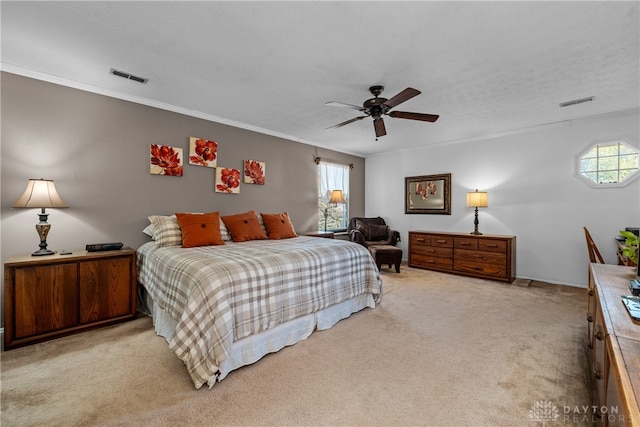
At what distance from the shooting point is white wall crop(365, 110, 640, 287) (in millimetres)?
3873

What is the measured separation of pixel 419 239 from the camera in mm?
5312

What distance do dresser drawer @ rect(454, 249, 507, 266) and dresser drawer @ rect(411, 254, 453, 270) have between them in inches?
7.5

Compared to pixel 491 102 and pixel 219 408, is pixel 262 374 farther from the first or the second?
pixel 491 102

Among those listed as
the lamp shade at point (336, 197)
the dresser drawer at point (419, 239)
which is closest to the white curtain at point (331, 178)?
the lamp shade at point (336, 197)

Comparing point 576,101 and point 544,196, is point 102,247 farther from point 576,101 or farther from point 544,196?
point 544,196

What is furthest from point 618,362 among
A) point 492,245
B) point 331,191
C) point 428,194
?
point 428,194

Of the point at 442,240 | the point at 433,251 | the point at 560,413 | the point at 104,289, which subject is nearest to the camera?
the point at 560,413

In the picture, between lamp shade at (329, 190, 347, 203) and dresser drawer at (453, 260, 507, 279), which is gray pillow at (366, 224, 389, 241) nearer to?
lamp shade at (329, 190, 347, 203)

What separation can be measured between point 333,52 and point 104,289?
3.07 metres

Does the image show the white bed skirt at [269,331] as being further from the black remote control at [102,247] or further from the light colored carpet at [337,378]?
the black remote control at [102,247]

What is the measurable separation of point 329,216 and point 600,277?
4.35 metres

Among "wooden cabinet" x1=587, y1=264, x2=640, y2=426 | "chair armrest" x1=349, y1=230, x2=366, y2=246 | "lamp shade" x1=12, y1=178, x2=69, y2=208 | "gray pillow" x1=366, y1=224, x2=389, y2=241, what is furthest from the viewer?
"gray pillow" x1=366, y1=224, x2=389, y2=241

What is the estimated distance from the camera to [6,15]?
6.45ft

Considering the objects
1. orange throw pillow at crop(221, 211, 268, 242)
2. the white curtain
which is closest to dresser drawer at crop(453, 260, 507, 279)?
the white curtain
